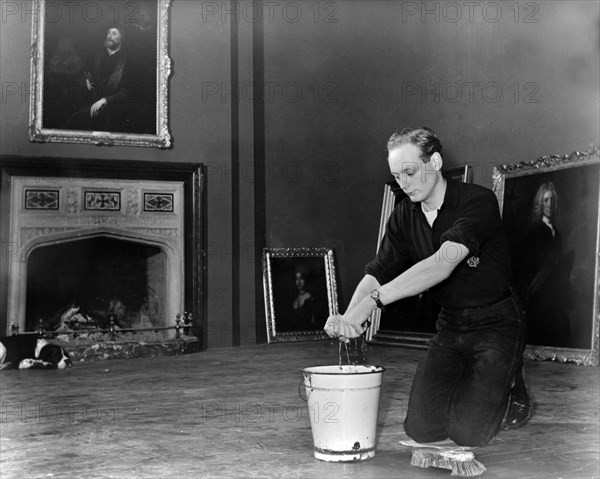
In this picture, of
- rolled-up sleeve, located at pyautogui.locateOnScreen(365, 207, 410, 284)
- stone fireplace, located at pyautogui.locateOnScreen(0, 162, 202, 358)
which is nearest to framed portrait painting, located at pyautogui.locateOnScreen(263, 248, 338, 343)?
stone fireplace, located at pyautogui.locateOnScreen(0, 162, 202, 358)

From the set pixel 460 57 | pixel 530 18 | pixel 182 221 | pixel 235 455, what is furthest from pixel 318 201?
pixel 235 455

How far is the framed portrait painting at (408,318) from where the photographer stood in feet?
23.5

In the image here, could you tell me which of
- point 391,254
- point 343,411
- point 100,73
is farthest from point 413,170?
point 100,73

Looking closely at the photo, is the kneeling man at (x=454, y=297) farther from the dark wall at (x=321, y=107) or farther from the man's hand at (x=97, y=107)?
the man's hand at (x=97, y=107)

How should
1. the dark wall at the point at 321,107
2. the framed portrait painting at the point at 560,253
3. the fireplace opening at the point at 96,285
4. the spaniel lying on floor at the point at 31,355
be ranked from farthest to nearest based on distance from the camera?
the fireplace opening at the point at 96,285 < the dark wall at the point at 321,107 < the spaniel lying on floor at the point at 31,355 < the framed portrait painting at the point at 560,253

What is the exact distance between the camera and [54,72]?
23.2ft

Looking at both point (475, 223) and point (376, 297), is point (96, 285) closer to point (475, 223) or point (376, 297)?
point (376, 297)

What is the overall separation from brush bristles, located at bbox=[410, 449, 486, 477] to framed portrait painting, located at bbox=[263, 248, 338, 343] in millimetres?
4884

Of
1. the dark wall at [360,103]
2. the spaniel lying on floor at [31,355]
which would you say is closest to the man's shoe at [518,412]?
the dark wall at [360,103]

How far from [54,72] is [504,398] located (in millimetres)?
5454

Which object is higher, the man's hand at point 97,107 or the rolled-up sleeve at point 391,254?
the man's hand at point 97,107

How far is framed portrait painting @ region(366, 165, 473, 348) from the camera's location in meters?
7.16

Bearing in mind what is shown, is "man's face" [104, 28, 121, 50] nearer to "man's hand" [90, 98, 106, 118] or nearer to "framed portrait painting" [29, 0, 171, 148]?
"framed portrait painting" [29, 0, 171, 148]

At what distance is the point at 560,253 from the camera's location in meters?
6.18
